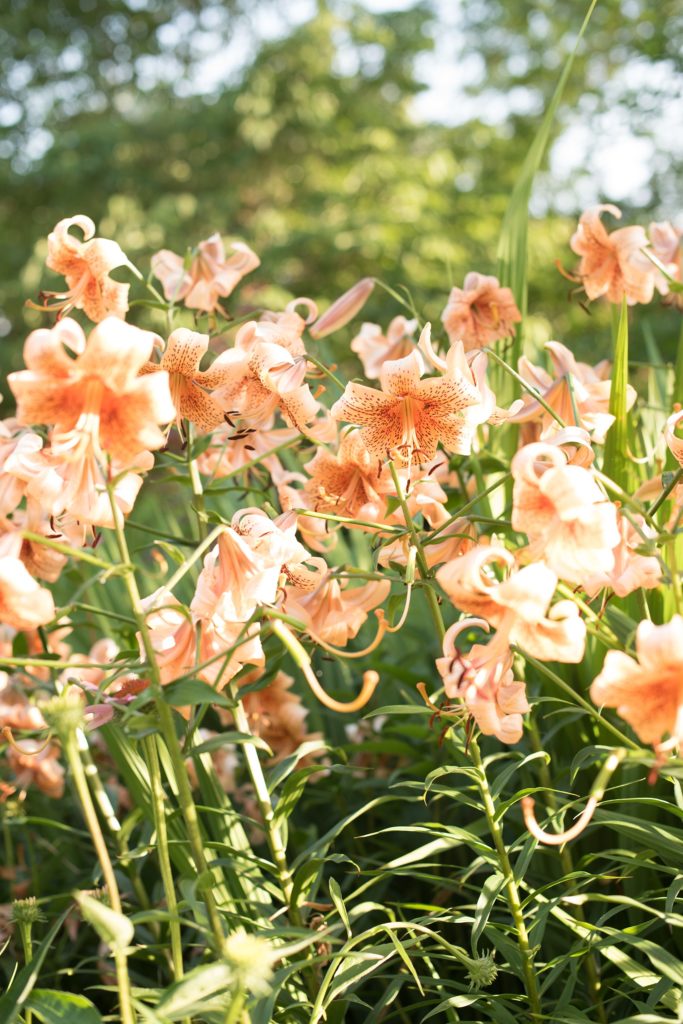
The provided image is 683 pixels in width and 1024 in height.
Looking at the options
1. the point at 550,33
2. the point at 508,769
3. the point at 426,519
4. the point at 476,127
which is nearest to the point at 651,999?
the point at 508,769

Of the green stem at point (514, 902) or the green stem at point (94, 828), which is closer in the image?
the green stem at point (94, 828)

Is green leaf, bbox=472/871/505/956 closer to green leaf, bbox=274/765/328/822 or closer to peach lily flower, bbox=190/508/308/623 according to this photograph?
green leaf, bbox=274/765/328/822

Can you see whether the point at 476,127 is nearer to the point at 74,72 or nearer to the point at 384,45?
the point at 384,45

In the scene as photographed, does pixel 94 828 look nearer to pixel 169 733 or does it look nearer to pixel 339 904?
pixel 169 733

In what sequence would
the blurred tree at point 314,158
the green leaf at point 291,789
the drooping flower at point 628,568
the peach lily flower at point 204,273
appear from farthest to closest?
the blurred tree at point 314,158
the peach lily flower at point 204,273
the green leaf at point 291,789
the drooping flower at point 628,568

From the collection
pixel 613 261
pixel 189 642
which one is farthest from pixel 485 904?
pixel 613 261

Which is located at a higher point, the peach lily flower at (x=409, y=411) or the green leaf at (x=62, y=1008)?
the peach lily flower at (x=409, y=411)

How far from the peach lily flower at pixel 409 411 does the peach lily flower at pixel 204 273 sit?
0.31 meters

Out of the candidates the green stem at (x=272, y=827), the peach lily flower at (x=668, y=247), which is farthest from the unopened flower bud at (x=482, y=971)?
the peach lily flower at (x=668, y=247)

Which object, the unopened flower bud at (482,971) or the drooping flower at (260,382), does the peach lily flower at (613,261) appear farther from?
the unopened flower bud at (482,971)

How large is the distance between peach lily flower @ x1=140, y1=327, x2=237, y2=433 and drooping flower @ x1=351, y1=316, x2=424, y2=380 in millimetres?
364

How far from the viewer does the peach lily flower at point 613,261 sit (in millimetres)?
1168

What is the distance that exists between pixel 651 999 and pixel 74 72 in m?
12.4

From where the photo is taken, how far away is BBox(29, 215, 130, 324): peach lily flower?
0.92 metres
